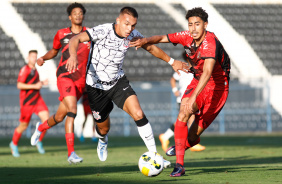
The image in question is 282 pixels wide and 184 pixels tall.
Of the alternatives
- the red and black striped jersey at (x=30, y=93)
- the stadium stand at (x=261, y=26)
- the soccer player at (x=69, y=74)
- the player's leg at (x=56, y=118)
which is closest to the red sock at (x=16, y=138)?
the red and black striped jersey at (x=30, y=93)

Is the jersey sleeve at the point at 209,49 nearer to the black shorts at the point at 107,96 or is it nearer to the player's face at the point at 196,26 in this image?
the player's face at the point at 196,26

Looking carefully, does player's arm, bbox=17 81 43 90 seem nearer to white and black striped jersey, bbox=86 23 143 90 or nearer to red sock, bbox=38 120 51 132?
red sock, bbox=38 120 51 132

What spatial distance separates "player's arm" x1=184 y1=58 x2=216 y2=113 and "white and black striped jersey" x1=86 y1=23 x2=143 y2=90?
4.57 ft

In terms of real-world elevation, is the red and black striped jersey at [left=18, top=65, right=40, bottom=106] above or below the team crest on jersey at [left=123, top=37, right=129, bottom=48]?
below

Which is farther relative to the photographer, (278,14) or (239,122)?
(278,14)

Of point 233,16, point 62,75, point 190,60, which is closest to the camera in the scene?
point 190,60

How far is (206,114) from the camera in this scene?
7684mm

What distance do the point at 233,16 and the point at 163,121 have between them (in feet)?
22.2

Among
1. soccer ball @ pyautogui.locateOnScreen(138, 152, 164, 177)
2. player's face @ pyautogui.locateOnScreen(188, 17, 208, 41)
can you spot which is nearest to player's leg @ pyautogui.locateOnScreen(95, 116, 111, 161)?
soccer ball @ pyautogui.locateOnScreen(138, 152, 164, 177)

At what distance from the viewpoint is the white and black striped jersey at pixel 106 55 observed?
25.2 feet

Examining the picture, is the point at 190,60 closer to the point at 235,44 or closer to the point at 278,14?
the point at 235,44

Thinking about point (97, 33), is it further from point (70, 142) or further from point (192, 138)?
point (70, 142)

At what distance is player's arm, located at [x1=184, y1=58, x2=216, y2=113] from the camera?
657 centimetres

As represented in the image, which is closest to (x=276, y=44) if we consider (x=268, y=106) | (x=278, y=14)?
(x=278, y=14)
